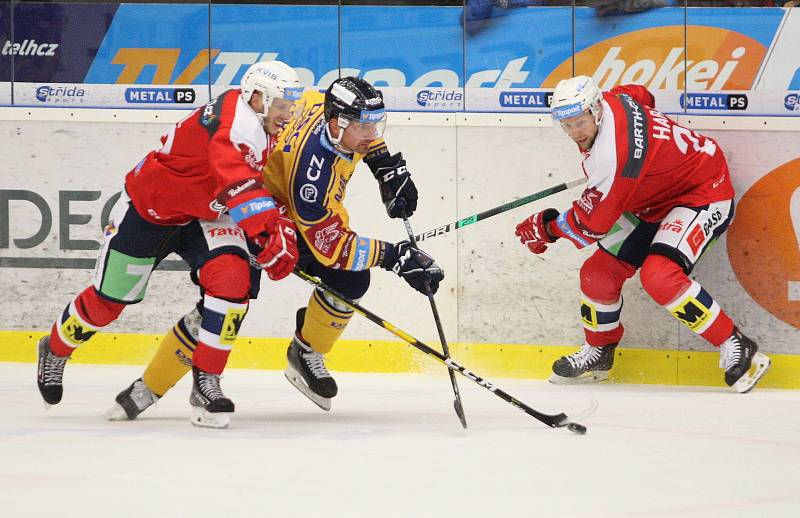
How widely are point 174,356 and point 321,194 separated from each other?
0.64 meters

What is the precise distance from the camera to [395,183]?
3.95m

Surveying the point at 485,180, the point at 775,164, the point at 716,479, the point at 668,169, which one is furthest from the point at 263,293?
the point at 716,479

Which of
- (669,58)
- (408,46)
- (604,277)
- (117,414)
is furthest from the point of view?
(408,46)

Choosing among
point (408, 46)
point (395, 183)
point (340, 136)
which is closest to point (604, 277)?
point (395, 183)

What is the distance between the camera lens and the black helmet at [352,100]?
140 inches

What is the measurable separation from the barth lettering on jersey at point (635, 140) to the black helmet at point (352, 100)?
104cm

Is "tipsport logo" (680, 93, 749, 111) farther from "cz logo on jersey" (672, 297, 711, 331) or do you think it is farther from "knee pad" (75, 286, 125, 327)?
"knee pad" (75, 286, 125, 327)

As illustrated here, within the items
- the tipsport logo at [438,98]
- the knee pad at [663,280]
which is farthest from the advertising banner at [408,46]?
the knee pad at [663,280]

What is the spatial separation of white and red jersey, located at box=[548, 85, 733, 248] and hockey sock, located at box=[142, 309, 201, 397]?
1.43 m

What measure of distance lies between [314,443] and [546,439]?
2.00ft

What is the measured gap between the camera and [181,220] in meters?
3.60

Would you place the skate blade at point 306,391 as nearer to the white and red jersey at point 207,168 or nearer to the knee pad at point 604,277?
the white and red jersey at point 207,168

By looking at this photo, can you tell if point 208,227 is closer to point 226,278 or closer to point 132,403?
point 226,278

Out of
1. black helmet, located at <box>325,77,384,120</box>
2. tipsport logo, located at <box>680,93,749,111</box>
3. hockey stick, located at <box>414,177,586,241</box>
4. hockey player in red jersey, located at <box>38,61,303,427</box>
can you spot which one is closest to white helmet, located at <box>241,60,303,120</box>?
hockey player in red jersey, located at <box>38,61,303,427</box>
